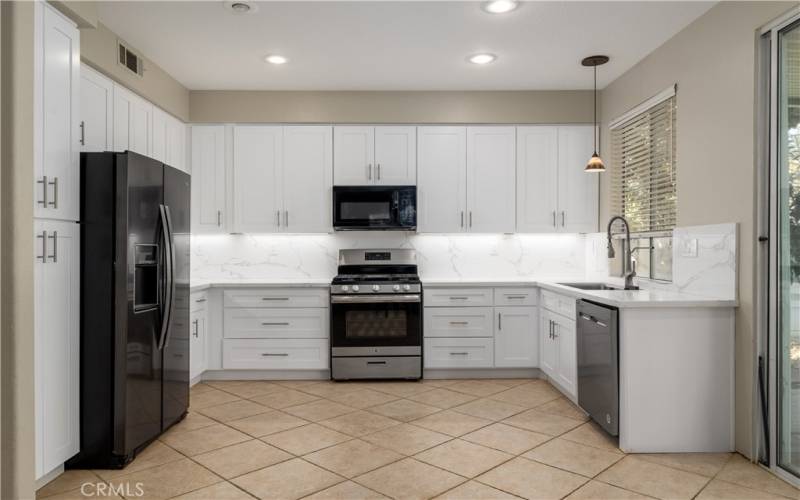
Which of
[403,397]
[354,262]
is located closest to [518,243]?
[354,262]

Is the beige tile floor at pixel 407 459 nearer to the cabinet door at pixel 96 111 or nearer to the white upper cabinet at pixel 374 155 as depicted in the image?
the cabinet door at pixel 96 111

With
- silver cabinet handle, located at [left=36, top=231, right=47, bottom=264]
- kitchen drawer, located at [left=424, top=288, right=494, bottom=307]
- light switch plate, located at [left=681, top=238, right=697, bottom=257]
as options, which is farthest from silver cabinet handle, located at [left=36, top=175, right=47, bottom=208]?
light switch plate, located at [left=681, top=238, right=697, bottom=257]

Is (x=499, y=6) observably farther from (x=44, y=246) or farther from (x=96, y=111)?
(x=44, y=246)

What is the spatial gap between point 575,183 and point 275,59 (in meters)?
2.95

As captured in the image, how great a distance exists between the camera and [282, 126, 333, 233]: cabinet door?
16.5 ft

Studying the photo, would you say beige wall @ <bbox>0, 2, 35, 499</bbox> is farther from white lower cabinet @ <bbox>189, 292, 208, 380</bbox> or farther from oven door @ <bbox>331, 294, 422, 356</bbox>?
oven door @ <bbox>331, 294, 422, 356</bbox>

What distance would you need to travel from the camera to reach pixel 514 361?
4.80 meters

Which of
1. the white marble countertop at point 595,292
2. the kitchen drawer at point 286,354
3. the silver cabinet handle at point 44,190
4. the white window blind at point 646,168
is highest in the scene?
the white window blind at point 646,168

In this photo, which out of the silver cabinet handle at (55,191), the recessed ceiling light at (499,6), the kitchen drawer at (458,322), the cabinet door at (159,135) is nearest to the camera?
the silver cabinet handle at (55,191)

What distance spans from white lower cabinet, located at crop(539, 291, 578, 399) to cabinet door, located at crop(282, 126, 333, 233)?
2.15 meters

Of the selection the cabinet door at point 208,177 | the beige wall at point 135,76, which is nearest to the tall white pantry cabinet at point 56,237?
the beige wall at point 135,76

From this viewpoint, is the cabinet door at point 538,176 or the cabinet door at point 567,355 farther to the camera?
the cabinet door at point 538,176

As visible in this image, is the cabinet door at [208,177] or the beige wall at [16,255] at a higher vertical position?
the cabinet door at [208,177]

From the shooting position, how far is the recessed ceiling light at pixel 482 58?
160 inches
